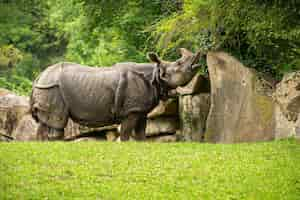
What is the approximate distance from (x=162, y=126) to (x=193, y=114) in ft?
3.30

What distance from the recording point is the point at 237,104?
17766 mm

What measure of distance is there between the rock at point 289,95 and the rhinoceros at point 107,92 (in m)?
1.84

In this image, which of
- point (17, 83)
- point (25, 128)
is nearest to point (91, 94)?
point (25, 128)

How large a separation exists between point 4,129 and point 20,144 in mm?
7099

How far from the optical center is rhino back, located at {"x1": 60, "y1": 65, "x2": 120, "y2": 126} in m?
16.7

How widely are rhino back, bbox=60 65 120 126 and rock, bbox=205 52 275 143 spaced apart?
2638 mm

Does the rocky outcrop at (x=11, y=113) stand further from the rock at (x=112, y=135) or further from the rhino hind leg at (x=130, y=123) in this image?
the rhino hind leg at (x=130, y=123)

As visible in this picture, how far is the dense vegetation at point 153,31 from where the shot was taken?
16625 mm

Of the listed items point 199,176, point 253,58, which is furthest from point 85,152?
point 253,58

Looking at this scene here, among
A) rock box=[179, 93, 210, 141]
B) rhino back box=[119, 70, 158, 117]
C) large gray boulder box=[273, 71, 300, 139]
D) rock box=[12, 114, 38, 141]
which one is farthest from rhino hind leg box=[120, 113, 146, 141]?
rock box=[12, 114, 38, 141]

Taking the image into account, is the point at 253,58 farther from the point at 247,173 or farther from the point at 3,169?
the point at 3,169

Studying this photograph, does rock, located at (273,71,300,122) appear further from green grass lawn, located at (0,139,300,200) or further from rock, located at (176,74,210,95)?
rock, located at (176,74,210,95)

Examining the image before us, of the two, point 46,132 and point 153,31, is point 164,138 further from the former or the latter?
point 46,132

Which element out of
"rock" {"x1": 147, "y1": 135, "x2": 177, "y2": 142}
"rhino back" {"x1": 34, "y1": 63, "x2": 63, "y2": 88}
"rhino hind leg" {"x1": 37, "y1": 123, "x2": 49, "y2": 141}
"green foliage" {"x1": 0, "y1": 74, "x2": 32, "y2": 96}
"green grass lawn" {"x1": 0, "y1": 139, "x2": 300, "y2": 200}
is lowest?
"green grass lawn" {"x1": 0, "y1": 139, "x2": 300, "y2": 200}
